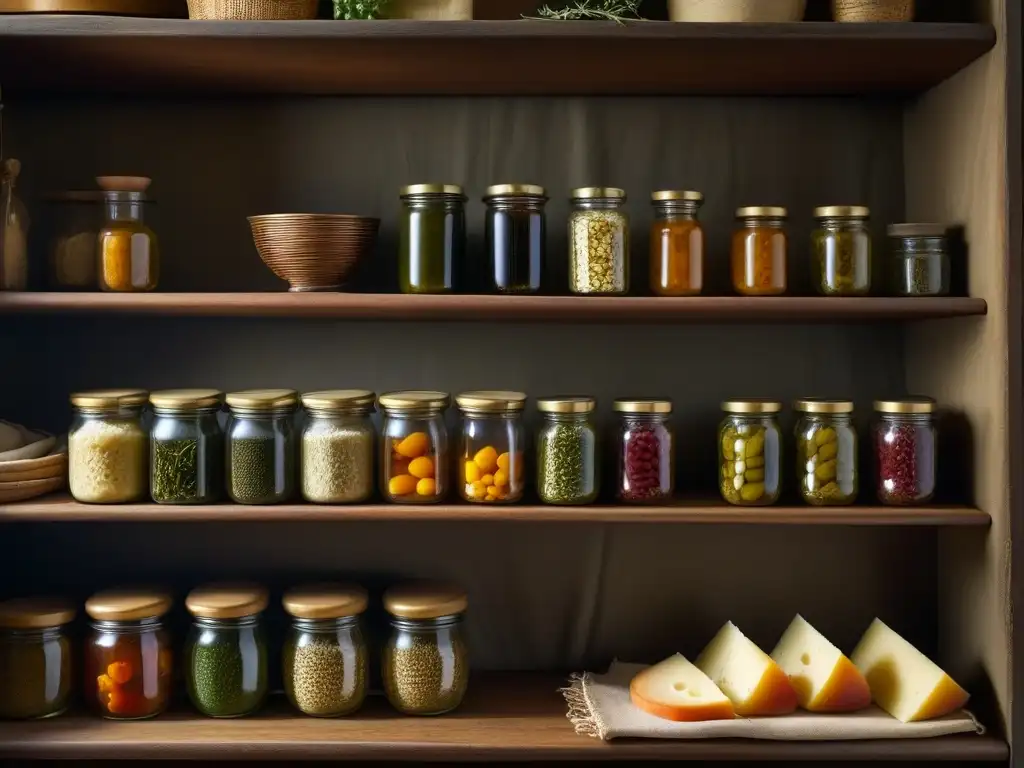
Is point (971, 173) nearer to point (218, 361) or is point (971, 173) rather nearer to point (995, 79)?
point (995, 79)

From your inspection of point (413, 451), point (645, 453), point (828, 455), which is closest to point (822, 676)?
point (828, 455)

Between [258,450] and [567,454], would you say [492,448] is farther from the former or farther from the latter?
[258,450]

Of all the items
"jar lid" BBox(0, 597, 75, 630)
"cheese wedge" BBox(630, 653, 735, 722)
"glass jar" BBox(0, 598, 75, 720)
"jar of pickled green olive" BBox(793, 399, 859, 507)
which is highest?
"jar of pickled green olive" BBox(793, 399, 859, 507)

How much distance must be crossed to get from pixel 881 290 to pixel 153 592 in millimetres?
1424

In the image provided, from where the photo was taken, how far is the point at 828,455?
175cm

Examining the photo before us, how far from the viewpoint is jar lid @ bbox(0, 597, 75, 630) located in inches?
68.2

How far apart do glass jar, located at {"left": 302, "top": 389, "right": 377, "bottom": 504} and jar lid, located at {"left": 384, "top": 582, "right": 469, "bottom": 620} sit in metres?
0.18

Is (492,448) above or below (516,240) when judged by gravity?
below

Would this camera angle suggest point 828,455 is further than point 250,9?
Yes

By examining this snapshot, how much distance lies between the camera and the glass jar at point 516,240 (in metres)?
1.75

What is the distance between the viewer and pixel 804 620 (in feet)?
6.20


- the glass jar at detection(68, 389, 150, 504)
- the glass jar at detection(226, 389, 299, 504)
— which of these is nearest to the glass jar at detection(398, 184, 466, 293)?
the glass jar at detection(226, 389, 299, 504)

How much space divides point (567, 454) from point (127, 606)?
768mm

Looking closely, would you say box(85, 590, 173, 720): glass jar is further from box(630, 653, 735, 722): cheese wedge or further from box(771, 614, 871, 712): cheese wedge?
box(771, 614, 871, 712): cheese wedge
